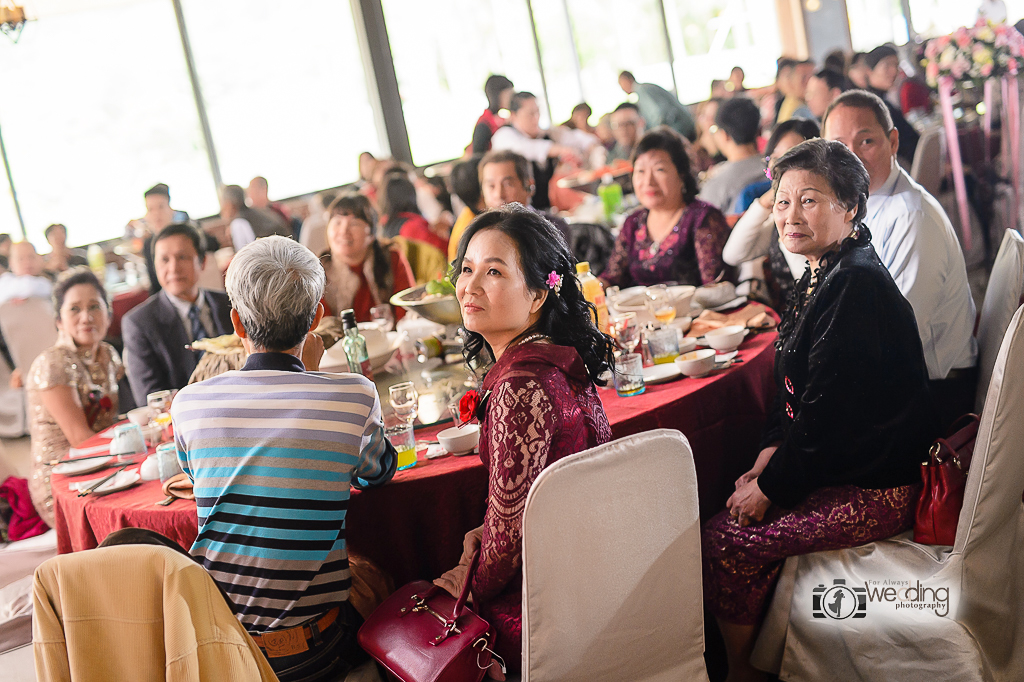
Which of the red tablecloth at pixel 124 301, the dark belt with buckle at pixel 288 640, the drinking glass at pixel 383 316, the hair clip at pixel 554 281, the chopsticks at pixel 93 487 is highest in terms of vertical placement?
the red tablecloth at pixel 124 301

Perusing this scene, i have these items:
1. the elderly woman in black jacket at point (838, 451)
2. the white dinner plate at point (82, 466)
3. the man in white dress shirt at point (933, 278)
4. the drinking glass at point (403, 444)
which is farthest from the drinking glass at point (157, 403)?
the man in white dress shirt at point (933, 278)

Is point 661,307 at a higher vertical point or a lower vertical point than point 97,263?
lower

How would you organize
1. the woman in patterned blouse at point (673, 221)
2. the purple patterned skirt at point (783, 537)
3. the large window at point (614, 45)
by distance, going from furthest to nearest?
the large window at point (614, 45) < the woman in patterned blouse at point (673, 221) < the purple patterned skirt at point (783, 537)

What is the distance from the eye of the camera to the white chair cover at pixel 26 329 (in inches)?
239

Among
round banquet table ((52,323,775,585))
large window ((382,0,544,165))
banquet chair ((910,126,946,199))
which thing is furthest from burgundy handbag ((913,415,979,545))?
large window ((382,0,544,165))

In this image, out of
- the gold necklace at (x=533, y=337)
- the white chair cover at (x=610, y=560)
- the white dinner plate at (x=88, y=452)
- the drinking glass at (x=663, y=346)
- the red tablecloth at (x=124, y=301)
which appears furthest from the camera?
the red tablecloth at (x=124, y=301)

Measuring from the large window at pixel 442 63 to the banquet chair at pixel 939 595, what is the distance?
10.3 metres

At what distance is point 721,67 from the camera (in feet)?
46.4

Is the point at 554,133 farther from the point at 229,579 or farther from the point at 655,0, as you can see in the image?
the point at 229,579

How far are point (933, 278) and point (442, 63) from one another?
33.0 feet

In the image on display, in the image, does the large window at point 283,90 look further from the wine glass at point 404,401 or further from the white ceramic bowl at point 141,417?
the wine glass at point 404,401

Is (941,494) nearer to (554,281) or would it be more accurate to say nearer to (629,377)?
(629,377)

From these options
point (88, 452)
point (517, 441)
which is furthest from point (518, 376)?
point (88, 452)

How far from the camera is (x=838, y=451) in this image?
197 centimetres
